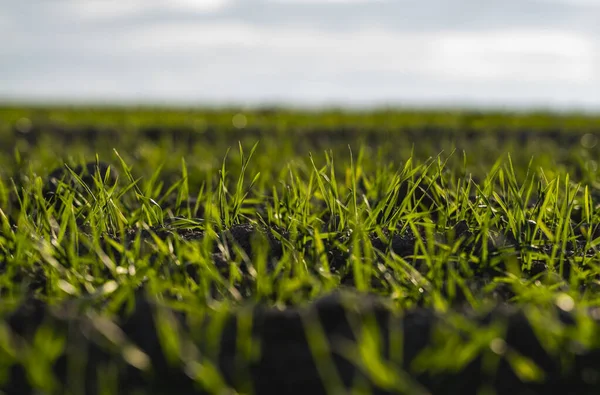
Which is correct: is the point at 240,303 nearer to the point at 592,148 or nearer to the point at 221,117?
the point at 592,148

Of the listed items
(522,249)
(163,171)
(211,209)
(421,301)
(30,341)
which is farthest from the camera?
(163,171)

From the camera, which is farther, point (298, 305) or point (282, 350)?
point (298, 305)

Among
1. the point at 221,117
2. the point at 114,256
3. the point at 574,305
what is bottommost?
the point at 221,117

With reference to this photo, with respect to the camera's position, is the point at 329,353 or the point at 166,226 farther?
the point at 166,226

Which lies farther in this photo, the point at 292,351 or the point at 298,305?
the point at 298,305

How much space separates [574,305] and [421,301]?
0.35m

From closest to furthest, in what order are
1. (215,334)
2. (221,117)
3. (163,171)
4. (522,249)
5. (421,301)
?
(215,334) < (421,301) < (522,249) < (163,171) < (221,117)

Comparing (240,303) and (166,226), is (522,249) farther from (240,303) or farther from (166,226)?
(166,226)

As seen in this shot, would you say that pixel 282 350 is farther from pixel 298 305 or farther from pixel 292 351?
pixel 298 305

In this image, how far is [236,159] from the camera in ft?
13.6

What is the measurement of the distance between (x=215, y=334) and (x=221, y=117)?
7.81 m

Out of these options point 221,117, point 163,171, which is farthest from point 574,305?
point 221,117

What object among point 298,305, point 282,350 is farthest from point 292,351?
point 298,305

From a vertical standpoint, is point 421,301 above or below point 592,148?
above
